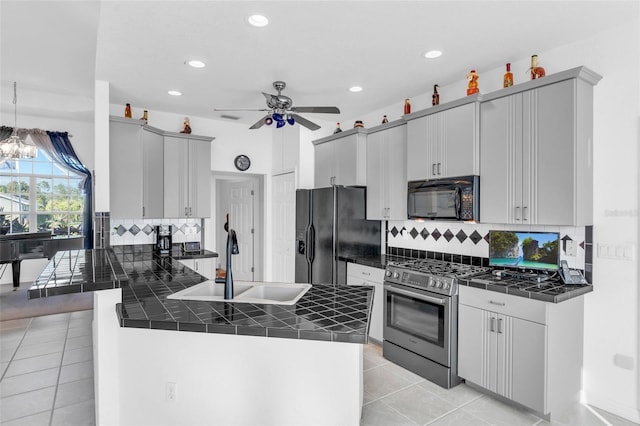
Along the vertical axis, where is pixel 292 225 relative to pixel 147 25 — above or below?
below

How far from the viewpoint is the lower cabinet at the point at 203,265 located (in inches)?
183

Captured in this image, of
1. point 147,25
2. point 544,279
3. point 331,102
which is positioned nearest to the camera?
point 147,25

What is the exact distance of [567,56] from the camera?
9.37ft

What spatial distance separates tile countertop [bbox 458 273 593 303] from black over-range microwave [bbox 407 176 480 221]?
0.57 metres

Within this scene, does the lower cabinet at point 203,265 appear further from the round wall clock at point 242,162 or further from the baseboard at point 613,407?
the baseboard at point 613,407

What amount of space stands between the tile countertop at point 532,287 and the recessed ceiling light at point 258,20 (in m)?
2.43

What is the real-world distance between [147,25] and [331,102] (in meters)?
2.25

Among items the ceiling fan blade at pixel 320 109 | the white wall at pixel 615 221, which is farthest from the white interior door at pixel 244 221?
the white wall at pixel 615 221

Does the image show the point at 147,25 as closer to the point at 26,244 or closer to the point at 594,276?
the point at 594,276

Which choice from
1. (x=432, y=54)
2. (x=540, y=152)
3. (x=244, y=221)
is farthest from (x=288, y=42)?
(x=244, y=221)

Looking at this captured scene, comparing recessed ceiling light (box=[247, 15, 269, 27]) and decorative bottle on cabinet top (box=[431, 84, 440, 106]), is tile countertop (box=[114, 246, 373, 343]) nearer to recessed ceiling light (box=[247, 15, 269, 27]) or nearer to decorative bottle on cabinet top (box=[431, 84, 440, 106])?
recessed ceiling light (box=[247, 15, 269, 27])

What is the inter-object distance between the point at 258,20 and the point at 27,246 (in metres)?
5.40

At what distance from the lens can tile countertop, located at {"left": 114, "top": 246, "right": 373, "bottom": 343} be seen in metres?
1.66

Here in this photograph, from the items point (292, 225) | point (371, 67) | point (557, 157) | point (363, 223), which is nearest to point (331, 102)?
point (371, 67)
